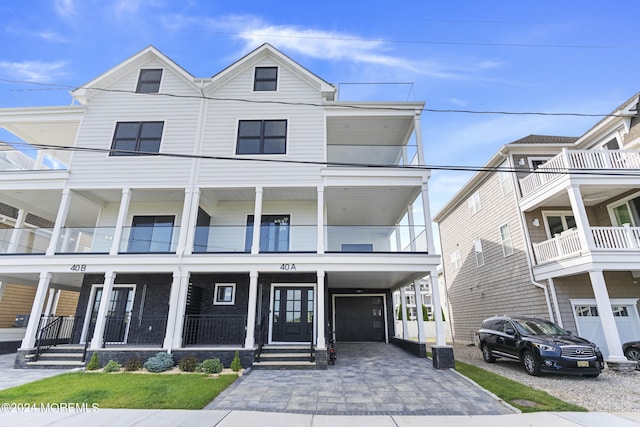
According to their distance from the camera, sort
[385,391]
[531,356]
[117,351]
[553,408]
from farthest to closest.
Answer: [117,351], [531,356], [385,391], [553,408]

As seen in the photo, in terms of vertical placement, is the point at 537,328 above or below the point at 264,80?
below

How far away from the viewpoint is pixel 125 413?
214 inches

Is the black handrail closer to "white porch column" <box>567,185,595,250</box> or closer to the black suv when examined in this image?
the black suv

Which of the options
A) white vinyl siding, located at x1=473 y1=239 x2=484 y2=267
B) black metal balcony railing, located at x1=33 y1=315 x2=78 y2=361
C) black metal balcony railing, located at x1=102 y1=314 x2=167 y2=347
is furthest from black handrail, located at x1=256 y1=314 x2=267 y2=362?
white vinyl siding, located at x1=473 y1=239 x2=484 y2=267

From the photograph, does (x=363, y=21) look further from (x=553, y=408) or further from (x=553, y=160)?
(x=553, y=408)

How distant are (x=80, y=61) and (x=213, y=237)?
26.3 feet

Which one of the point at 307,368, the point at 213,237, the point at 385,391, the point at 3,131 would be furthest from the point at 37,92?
the point at 385,391

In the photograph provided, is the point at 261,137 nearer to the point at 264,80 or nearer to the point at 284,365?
the point at 264,80

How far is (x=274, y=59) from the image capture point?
13031 millimetres

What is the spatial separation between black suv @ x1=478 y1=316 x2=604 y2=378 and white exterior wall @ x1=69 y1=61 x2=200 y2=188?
12303 millimetres

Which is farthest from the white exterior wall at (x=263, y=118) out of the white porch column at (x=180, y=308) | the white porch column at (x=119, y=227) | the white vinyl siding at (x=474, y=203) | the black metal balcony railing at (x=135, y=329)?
the white vinyl siding at (x=474, y=203)

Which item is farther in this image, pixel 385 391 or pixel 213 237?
pixel 213 237

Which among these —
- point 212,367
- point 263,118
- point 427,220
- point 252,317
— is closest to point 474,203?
point 427,220

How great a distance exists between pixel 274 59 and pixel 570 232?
523 inches
